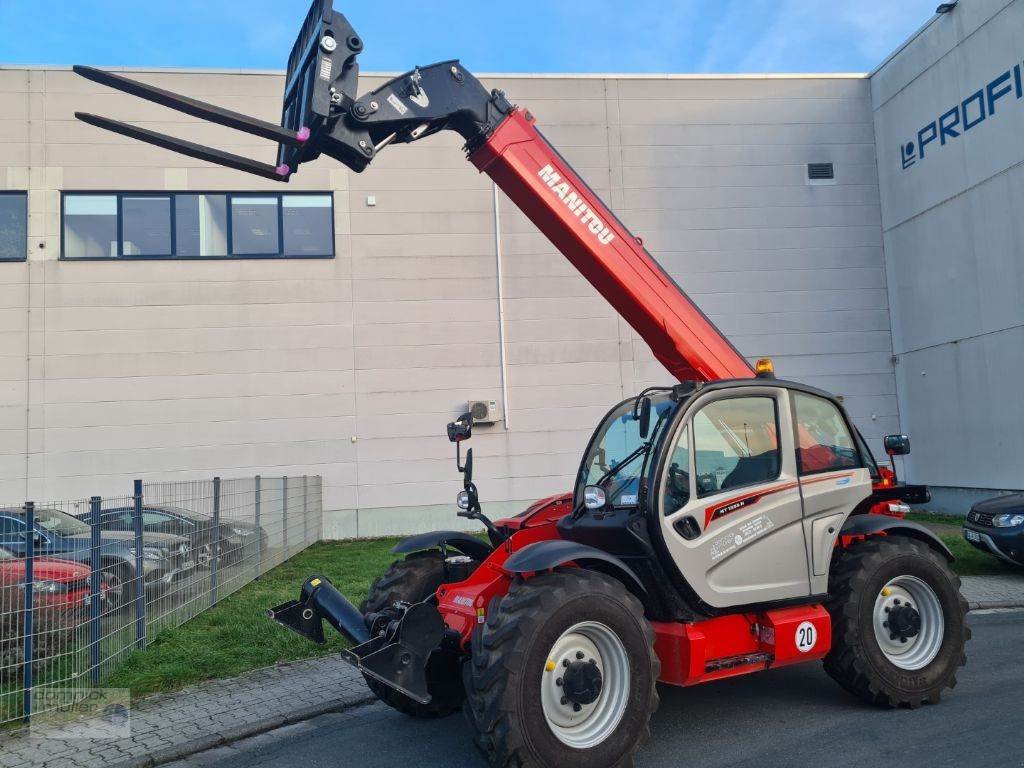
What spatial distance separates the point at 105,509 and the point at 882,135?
18791 millimetres

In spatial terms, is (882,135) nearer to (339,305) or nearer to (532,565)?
(339,305)

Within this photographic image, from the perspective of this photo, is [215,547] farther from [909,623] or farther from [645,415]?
[909,623]

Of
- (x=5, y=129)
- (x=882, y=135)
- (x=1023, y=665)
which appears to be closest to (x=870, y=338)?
(x=882, y=135)

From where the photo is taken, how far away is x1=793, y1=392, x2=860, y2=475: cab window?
5.53m

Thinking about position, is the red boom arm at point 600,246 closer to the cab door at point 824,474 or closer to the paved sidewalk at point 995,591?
the cab door at point 824,474

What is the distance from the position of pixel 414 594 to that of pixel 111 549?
9.99ft

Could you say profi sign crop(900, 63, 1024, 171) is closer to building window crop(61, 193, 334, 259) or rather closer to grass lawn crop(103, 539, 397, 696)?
building window crop(61, 193, 334, 259)

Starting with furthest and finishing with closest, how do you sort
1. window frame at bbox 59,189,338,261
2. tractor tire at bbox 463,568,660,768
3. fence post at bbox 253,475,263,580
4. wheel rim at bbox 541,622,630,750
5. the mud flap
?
window frame at bbox 59,189,338,261, fence post at bbox 253,475,263,580, the mud flap, wheel rim at bbox 541,622,630,750, tractor tire at bbox 463,568,660,768

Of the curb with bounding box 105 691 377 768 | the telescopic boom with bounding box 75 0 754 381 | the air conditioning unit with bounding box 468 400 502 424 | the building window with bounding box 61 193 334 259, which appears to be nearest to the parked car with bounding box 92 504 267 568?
the curb with bounding box 105 691 377 768

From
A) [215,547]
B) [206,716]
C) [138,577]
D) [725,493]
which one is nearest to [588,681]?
[725,493]

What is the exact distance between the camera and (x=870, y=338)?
19.1 metres

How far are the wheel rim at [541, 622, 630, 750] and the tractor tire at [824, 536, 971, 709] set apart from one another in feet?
5.86

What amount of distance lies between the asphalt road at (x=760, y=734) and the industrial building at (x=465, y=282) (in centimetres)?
1191

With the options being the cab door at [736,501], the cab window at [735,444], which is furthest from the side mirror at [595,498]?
the cab window at [735,444]
